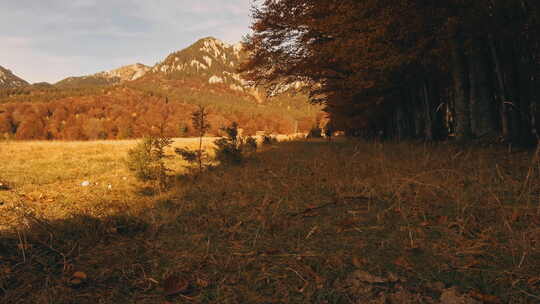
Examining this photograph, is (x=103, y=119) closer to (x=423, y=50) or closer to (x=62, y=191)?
(x=62, y=191)

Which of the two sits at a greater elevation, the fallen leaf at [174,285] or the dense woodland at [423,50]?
the dense woodland at [423,50]

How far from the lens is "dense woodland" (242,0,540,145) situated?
6.69 meters

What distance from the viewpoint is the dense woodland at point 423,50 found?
6.69 metres

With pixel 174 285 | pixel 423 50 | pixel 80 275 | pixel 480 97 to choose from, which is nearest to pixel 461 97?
pixel 480 97

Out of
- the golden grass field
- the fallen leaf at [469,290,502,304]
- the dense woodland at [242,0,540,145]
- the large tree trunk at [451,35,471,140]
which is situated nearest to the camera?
the fallen leaf at [469,290,502,304]

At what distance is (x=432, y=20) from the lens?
25.3 ft

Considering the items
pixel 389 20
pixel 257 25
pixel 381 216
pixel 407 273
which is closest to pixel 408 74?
pixel 389 20

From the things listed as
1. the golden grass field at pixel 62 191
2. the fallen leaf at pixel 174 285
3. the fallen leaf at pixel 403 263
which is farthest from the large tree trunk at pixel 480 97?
the fallen leaf at pixel 174 285

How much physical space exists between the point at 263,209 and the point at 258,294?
4.57 ft

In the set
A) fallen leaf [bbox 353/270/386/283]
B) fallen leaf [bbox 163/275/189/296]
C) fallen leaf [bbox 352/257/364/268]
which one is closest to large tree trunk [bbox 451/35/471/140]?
fallen leaf [bbox 352/257/364/268]

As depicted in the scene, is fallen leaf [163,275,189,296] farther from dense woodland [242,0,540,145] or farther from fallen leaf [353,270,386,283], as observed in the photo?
dense woodland [242,0,540,145]

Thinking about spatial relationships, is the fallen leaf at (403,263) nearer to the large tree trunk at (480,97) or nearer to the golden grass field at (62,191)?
the golden grass field at (62,191)

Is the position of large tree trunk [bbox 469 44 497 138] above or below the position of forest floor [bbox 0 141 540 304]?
above

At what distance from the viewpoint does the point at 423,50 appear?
8672 mm
